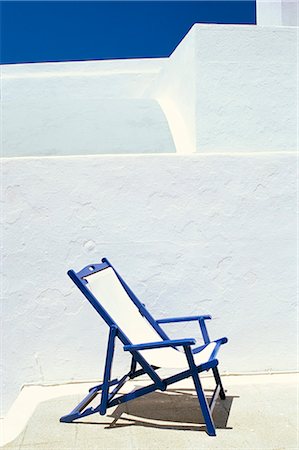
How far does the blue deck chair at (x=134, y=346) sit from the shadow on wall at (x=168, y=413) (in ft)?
0.38

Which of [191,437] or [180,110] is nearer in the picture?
[191,437]

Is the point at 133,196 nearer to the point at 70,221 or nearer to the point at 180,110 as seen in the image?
the point at 70,221

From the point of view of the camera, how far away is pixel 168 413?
455 centimetres

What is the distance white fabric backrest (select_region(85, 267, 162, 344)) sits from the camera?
4531mm

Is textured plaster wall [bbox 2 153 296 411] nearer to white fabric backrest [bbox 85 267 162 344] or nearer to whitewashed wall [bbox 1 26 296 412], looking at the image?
whitewashed wall [bbox 1 26 296 412]

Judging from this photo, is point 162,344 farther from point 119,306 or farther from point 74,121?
point 74,121

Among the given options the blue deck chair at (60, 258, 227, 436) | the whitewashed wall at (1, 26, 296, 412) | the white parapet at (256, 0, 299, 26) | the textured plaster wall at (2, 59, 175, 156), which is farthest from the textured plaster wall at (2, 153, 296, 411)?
the white parapet at (256, 0, 299, 26)

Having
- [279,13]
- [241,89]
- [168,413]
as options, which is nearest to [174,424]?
[168,413]

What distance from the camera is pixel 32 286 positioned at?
5445mm

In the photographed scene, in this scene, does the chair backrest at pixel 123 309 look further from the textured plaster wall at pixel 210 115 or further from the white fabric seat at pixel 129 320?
the textured plaster wall at pixel 210 115

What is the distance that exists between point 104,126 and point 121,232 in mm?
1777

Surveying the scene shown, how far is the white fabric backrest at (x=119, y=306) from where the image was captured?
14.9 ft

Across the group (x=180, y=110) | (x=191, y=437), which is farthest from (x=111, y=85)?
(x=191, y=437)

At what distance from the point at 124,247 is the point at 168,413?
1.51 metres
